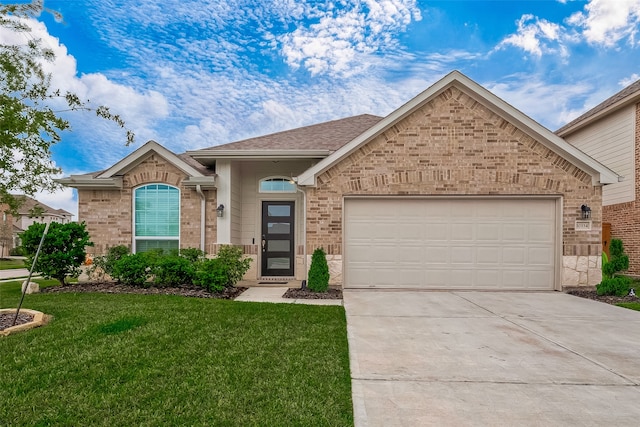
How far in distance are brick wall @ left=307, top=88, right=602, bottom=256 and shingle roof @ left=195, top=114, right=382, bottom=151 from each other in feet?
4.82

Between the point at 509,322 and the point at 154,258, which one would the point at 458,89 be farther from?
the point at 154,258

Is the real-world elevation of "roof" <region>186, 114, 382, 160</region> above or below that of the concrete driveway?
above

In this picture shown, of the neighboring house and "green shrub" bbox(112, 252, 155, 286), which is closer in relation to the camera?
"green shrub" bbox(112, 252, 155, 286)

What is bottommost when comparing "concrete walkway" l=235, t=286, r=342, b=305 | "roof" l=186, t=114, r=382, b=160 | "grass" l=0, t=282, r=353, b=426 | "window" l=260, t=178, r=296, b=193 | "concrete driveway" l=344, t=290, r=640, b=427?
"concrete walkway" l=235, t=286, r=342, b=305

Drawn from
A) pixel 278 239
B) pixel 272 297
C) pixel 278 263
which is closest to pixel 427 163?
pixel 278 239

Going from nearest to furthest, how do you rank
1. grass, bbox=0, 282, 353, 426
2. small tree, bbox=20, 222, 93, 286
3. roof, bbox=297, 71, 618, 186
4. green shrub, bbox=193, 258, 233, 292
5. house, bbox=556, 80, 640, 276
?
grass, bbox=0, 282, 353, 426 < green shrub, bbox=193, 258, 233, 292 < small tree, bbox=20, 222, 93, 286 < roof, bbox=297, 71, 618, 186 < house, bbox=556, 80, 640, 276

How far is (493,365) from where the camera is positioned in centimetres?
406

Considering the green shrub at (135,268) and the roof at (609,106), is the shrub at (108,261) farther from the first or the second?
the roof at (609,106)

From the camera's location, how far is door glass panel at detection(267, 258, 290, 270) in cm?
1096

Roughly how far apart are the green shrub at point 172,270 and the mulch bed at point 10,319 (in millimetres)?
2904

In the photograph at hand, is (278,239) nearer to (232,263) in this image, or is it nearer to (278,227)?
(278,227)

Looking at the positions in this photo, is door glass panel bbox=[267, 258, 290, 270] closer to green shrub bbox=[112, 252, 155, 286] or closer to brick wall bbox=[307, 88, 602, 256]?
brick wall bbox=[307, 88, 602, 256]

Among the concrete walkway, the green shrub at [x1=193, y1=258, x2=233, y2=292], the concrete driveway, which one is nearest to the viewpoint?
the concrete driveway

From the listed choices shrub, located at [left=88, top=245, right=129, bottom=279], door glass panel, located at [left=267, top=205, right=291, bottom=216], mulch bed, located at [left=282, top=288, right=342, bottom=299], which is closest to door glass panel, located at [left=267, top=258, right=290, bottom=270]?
door glass panel, located at [left=267, top=205, right=291, bottom=216]
